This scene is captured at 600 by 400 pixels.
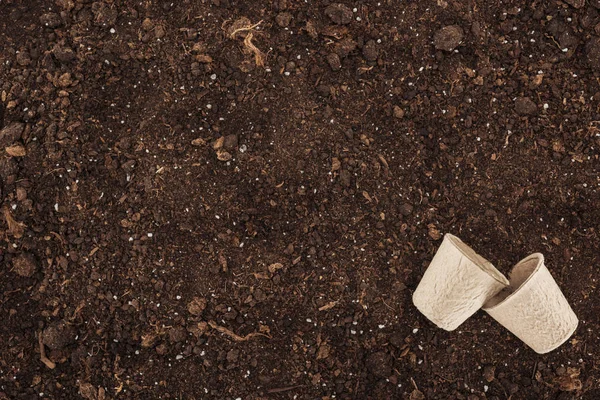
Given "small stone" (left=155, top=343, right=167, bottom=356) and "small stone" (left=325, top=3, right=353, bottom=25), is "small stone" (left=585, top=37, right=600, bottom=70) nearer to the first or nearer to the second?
"small stone" (left=325, top=3, right=353, bottom=25)

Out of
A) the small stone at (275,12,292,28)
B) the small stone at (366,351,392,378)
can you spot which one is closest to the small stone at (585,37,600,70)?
the small stone at (275,12,292,28)

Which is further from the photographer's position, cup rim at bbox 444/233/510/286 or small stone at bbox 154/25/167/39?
small stone at bbox 154/25/167/39

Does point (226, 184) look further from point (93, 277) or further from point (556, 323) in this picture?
point (556, 323)

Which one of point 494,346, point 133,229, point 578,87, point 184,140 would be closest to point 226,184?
point 184,140

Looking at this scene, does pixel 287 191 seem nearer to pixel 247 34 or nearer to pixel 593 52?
pixel 247 34

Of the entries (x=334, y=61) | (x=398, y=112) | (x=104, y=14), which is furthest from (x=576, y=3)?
(x=104, y=14)

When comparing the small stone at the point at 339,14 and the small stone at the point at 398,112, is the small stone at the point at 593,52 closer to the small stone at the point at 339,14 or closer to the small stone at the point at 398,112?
the small stone at the point at 398,112

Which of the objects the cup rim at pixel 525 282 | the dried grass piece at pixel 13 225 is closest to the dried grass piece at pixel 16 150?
the dried grass piece at pixel 13 225
